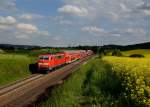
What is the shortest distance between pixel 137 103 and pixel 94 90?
9.12 m

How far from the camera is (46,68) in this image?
5112 centimetres

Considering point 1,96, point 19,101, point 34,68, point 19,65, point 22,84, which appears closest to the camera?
point 19,101

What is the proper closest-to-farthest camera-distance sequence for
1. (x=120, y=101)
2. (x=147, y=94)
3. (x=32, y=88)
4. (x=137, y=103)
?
(x=137, y=103)
(x=147, y=94)
(x=120, y=101)
(x=32, y=88)

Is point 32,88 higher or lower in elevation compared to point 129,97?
lower

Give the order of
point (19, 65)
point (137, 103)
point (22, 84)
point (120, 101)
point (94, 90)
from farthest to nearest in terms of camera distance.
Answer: point (19, 65) < point (22, 84) < point (94, 90) < point (120, 101) < point (137, 103)

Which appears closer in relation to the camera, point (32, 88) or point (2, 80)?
point (32, 88)

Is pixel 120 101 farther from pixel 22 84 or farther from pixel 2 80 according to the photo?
pixel 2 80

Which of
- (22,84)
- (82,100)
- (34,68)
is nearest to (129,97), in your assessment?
(82,100)

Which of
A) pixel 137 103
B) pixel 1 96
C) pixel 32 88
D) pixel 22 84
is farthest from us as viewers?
pixel 22 84

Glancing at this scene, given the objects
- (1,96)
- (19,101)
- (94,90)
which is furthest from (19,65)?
(94,90)

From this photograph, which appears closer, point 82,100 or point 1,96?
point 82,100

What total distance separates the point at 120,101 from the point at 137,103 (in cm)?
240

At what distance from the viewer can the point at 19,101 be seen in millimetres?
26531

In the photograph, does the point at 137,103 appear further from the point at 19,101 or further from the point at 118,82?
the point at 19,101
